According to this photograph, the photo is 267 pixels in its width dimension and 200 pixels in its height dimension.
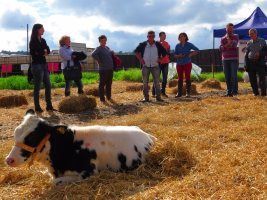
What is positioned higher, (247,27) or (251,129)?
(247,27)

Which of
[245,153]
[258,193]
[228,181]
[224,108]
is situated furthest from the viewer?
[224,108]

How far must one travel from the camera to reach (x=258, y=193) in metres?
4.13

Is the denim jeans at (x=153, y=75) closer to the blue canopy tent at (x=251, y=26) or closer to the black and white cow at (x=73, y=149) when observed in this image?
the black and white cow at (x=73, y=149)

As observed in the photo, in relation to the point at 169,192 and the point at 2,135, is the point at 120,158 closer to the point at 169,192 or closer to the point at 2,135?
the point at 169,192

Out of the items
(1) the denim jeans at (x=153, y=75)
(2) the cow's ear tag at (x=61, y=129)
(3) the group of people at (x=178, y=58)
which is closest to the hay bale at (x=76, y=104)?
(3) the group of people at (x=178, y=58)

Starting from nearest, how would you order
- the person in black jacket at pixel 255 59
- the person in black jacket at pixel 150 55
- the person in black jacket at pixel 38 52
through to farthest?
1. the person in black jacket at pixel 38 52
2. the person in black jacket at pixel 255 59
3. the person in black jacket at pixel 150 55

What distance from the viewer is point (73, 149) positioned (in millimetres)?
5203

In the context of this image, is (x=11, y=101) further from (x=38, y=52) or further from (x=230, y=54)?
(x=230, y=54)

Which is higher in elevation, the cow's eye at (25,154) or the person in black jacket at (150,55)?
the person in black jacket at (150,55)

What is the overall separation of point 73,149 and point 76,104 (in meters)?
6.20

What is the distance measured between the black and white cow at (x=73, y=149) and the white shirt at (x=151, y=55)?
7100mm

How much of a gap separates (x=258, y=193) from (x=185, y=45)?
31.0ft

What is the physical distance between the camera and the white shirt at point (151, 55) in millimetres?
12438

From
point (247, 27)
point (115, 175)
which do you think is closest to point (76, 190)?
point (115, 175)
